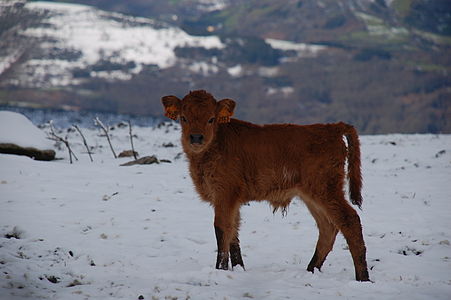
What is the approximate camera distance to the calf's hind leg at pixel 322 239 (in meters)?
8.18

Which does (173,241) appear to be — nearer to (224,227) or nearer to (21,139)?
(224,227)

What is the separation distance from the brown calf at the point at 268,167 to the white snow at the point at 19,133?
1260 cm

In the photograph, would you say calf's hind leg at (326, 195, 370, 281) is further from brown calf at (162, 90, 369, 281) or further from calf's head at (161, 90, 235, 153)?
calf's head at (161, 90, 235, 153)

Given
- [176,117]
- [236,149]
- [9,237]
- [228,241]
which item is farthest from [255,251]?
[9,237]

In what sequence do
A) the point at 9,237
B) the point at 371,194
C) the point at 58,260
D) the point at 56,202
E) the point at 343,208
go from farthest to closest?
the point at 371,194, the point at 56,202, the point at 9,237, the point at 58,260, the point at 343,208

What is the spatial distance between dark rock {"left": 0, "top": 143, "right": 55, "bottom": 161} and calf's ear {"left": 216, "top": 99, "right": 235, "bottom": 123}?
1276cm

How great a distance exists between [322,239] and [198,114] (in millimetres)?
3099

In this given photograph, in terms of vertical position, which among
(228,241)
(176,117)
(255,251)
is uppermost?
(176,117)

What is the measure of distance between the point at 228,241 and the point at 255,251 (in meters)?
1.93

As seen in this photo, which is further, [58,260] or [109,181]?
[109,181]

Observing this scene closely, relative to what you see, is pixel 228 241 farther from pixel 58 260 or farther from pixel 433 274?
pixel 433 274

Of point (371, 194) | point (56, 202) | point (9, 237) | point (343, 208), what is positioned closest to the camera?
point (343, 208)

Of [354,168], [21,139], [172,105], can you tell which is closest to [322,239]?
[354,168]

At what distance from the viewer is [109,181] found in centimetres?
1498
